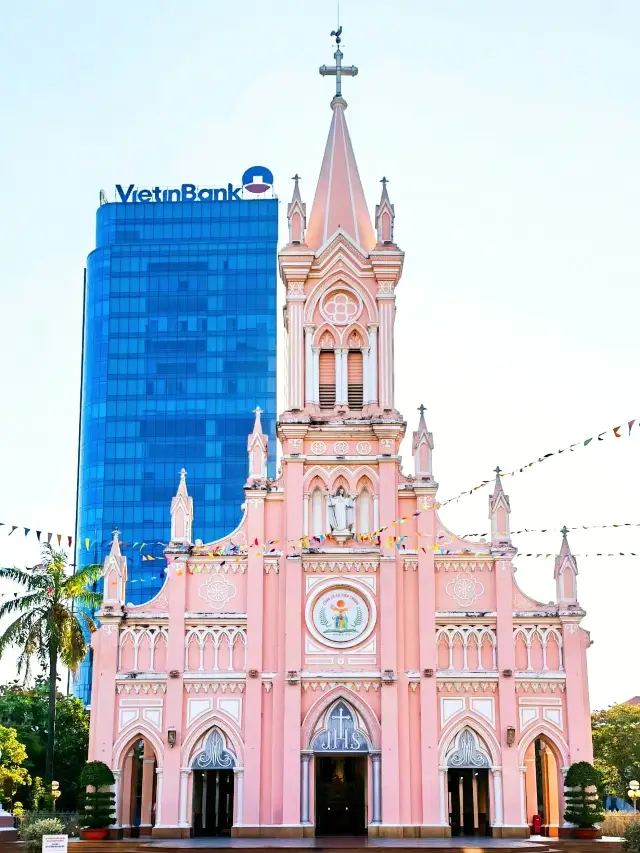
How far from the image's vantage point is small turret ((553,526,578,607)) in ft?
147

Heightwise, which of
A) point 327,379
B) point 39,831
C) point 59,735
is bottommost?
point 39,831

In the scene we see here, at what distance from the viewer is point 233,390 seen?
342 feet

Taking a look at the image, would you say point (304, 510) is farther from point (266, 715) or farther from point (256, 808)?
point (256, 808)

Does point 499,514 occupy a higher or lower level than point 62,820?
higher

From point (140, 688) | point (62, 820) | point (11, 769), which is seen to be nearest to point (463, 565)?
point (140, 688)

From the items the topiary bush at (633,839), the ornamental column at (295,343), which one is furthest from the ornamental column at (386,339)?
the topiary bush at (633,839)

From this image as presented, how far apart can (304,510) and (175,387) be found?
60.0 metres

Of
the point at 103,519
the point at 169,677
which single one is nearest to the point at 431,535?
the point at 169,677

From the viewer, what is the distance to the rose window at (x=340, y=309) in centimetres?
4797

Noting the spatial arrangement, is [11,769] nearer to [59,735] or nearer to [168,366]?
[59,735]

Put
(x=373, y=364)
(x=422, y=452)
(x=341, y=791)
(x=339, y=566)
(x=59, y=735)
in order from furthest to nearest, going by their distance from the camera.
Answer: (x=59, y=735)
(x=373, y=364)
(x=422, y=452)
(x=339, y=566)
(x=341, y=791)

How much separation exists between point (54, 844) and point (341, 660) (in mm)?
13593

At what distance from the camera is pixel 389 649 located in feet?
144

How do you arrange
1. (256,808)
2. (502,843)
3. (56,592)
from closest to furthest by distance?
(502,843) < (256,808) < (56,592)
